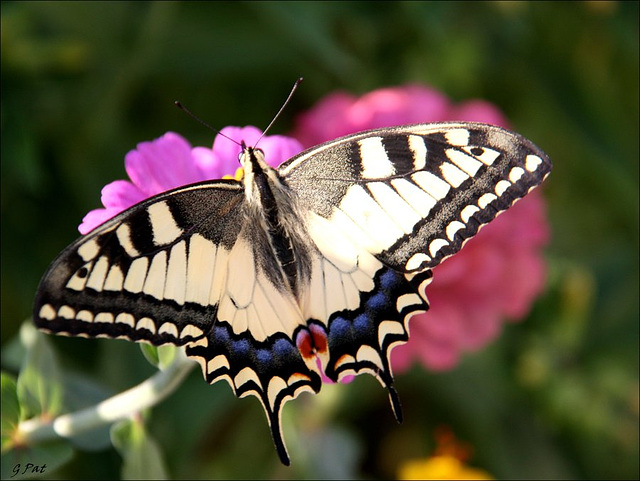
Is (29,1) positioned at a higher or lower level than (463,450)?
higher

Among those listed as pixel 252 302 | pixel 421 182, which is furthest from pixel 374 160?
pixel 252 302

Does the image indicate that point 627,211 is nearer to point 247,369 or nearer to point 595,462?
point 595,462

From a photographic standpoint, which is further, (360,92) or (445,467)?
(360,92)

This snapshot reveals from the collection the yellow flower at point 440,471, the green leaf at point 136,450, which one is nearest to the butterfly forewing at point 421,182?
the green leaf at point 136,450

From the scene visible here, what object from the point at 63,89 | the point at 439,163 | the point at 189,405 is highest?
the point at 63,89

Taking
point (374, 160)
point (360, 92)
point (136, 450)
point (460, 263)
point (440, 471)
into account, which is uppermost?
point (360, 92)

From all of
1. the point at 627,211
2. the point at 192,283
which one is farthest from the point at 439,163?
the point at 627,211

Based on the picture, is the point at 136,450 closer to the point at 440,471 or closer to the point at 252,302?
the point at 252,302
